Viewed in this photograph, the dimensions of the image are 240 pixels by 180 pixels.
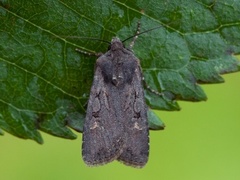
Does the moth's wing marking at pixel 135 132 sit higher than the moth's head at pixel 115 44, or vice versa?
the moth's head at pixel 115 44

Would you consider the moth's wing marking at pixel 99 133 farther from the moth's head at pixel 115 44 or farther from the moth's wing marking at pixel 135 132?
the moth's head at pixel 115 44

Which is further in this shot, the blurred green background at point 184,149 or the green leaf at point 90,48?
the blurred green background at point 184,149

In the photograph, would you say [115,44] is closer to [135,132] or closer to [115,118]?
[115,118]

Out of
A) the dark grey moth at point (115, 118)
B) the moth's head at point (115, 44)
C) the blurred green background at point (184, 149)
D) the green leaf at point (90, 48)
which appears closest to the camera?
the green leaf at point (90, 48)

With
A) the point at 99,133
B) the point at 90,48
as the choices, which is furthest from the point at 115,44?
the point at 99,133

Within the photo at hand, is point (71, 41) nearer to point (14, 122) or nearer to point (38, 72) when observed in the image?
point (38, 72)

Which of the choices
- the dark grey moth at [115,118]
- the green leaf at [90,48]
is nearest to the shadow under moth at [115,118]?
the dark grey moth at [115,118]
